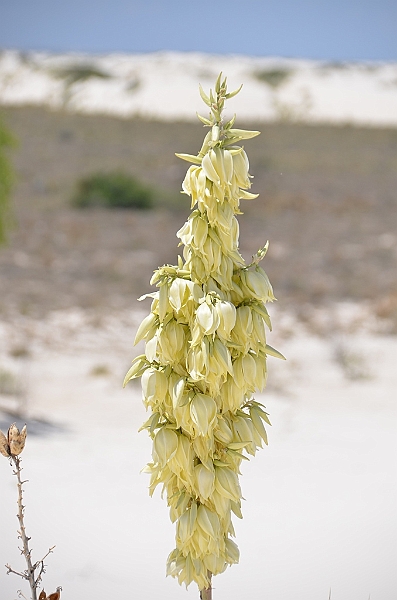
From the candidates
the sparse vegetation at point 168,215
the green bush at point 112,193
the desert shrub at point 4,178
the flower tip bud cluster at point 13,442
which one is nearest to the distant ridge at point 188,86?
the sparse vegetation at point 168,215

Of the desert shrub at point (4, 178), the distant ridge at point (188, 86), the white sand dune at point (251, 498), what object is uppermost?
the distant ridge at point (188, 86)

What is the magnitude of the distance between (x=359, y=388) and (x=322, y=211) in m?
11.2

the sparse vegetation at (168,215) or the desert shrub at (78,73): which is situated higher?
the desert shrub at (78,73)

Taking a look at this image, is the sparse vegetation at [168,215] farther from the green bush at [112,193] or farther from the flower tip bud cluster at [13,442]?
the flower tip bud cluster at [13,442]

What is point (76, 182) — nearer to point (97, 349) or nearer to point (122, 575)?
point (97, 349)

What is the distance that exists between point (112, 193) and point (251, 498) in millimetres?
14182

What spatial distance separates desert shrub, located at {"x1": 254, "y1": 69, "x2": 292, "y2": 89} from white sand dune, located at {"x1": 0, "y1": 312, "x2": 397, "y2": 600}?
119 feet

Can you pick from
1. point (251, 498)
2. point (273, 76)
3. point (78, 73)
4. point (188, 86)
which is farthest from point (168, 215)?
point (78, 73)

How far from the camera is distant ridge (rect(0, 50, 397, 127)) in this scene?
32.2 metres

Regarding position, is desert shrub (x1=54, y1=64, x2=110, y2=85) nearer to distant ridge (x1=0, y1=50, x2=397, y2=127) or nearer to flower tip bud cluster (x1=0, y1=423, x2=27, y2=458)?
distant ridge (x1=0, y1=50, x2=397, y2=127)

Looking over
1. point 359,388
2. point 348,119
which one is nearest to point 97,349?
point 359,388

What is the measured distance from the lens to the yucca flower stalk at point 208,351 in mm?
1354

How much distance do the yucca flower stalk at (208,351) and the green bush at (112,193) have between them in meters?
15.3

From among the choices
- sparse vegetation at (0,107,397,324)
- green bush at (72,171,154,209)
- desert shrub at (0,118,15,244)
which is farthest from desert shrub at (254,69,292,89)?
desert shrub at (0,118,15,244)
